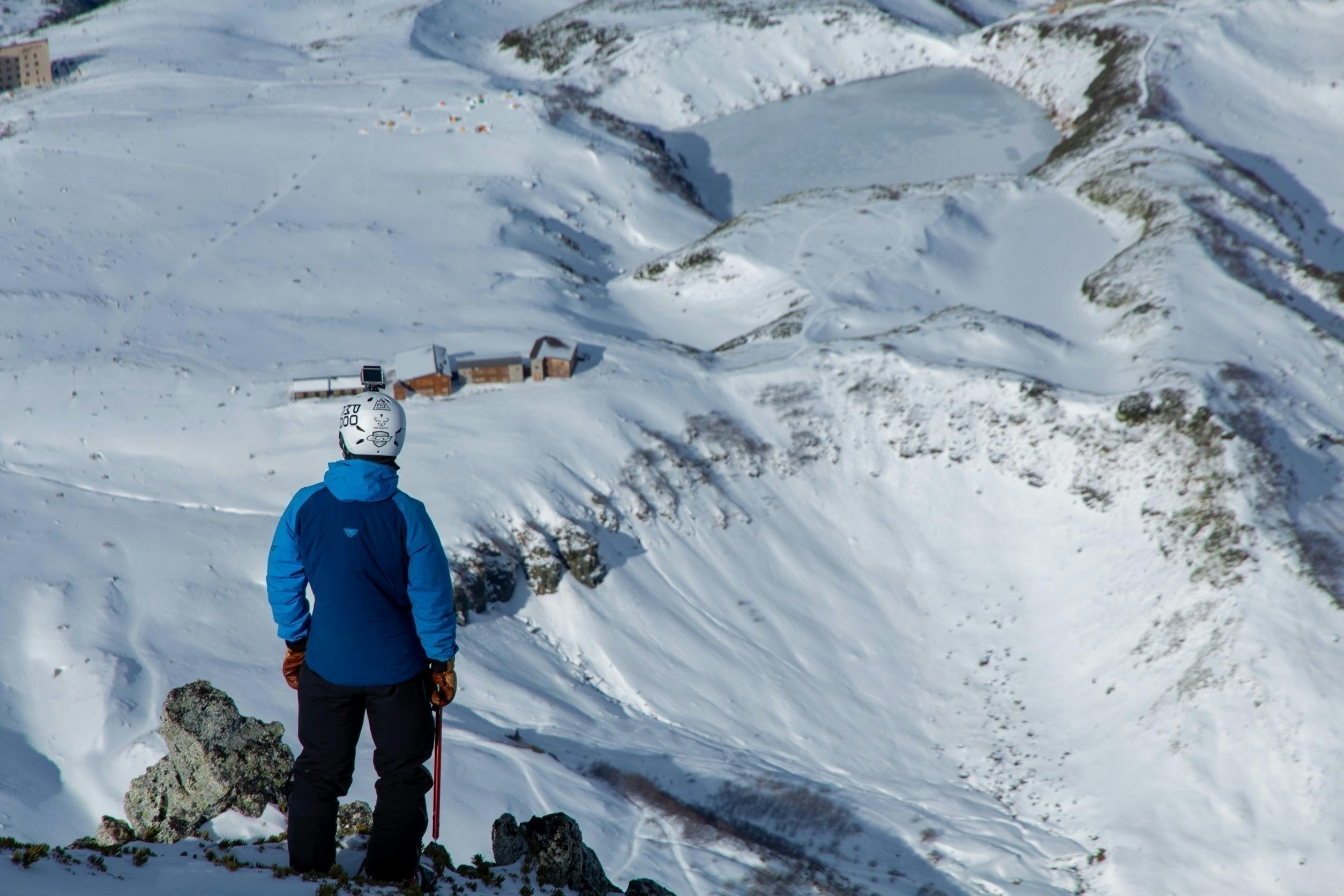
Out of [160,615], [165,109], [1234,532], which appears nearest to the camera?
[160,615]

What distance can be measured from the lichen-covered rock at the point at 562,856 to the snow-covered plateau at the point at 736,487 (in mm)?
4204

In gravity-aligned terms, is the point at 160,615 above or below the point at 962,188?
below

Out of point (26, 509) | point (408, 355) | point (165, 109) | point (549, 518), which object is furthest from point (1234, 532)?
point (165, 109)

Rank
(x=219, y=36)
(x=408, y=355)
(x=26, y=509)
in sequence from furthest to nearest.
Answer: (x=219, y=36) → (x=408, y=355) → (x=26, y=509)

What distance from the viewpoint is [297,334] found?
4456 cm

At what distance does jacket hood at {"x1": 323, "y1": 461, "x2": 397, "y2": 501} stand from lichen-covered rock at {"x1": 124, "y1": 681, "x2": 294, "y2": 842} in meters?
8.51

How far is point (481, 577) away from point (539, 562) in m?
2.52

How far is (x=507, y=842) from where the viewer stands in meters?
13.6

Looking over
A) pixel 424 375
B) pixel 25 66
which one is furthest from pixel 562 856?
pixel 25 66

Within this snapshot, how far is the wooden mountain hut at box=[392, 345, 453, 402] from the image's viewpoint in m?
38.9

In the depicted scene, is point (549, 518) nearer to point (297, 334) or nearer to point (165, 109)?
point (297, 334)

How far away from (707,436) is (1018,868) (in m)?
19.5

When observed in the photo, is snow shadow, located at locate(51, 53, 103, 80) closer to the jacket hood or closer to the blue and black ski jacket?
the blue and black ski jacket

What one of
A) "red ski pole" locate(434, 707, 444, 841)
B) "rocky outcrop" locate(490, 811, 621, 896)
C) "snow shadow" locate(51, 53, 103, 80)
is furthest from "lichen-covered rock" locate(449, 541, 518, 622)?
"snow shadow" locate(51, 53, 103, 80)
